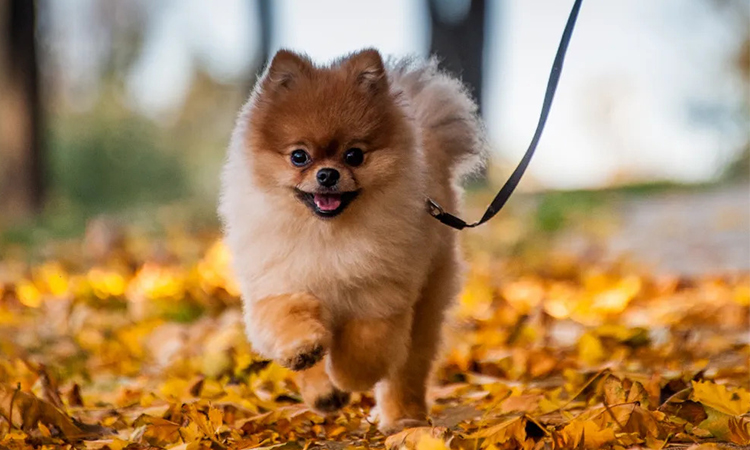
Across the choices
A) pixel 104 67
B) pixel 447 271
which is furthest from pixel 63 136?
→ pixel 447 271

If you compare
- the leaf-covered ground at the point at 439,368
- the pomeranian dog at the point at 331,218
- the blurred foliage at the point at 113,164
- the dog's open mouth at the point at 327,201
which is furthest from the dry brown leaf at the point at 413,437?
the blurred foliage at the point at 113,164

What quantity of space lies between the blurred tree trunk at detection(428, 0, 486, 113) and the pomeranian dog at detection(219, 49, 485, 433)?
9029 mm

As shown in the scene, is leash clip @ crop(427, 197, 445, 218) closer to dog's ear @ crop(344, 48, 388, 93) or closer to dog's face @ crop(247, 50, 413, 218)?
dog's face @ crop(247, 50, 413, 218)

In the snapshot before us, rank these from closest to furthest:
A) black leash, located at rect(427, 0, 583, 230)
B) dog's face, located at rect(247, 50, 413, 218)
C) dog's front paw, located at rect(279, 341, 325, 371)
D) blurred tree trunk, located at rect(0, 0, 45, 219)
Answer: dog's front paw, located at rect(279, 341, 325, 371) → dog's face, located at rect(247, 50, 413, 218) → black leash, located at rect(427, 0, 583, 230) → blurred tree trunk, located at rect(0, 0, 45, 219)

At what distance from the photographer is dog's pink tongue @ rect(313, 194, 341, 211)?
2799 mm

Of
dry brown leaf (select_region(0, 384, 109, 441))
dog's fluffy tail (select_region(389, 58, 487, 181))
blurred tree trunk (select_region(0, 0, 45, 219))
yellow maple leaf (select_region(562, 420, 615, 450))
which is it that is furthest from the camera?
blurred tree trunk (select_region(0, 0, 45, 219))

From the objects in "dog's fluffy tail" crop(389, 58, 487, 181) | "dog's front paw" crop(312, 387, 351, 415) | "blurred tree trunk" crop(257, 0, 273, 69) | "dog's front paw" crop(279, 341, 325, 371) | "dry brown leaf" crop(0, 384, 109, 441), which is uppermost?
"blurred tree trunk" crop(257, 0, 273, 69)

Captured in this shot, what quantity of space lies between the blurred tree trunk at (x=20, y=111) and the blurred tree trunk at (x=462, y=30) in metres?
4.90

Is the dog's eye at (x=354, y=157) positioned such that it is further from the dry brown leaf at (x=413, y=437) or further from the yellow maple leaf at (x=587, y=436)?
the yellow maple leaf at (x=587, y=436)

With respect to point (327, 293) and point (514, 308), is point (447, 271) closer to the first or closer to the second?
point (327, 293)

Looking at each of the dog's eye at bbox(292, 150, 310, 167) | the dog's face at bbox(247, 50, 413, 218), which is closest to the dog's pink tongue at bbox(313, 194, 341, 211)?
the dog's face at bbox(247, 50, 413, 218)

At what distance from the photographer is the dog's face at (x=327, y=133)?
280 centimetres

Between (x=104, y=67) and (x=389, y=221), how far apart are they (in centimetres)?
2084

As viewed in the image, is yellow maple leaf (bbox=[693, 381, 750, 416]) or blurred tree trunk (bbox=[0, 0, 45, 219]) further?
blurred tree trunk (bbox=[0, 0, 45, 219])
